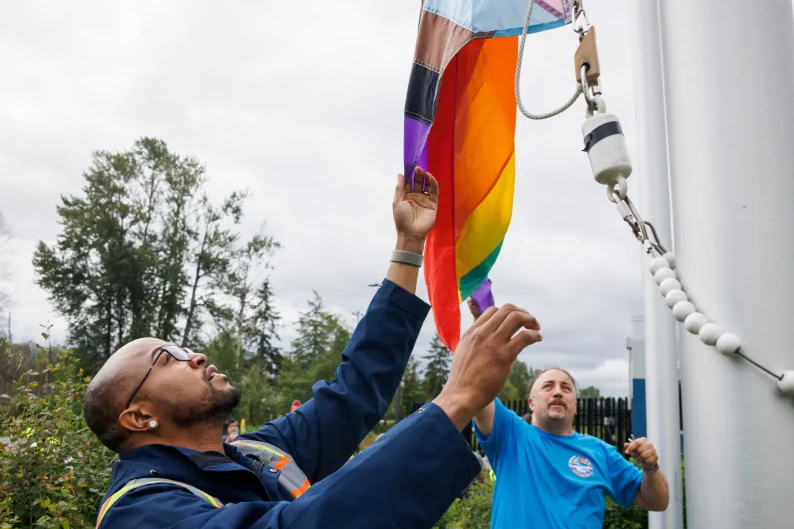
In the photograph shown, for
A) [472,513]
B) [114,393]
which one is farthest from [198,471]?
[472,513]

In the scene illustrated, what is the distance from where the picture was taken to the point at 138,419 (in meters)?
1.92

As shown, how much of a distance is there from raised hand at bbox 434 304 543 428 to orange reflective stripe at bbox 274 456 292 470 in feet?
2.76

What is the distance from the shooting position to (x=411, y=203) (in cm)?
224

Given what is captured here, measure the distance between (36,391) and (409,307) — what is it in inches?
133

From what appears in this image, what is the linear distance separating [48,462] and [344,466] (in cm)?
307

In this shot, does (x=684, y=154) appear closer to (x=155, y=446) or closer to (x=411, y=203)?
(x=411, y=203)

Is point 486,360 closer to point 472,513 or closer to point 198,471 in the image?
point 198,471

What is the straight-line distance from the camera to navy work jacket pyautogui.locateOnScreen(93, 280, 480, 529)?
1.17 meters

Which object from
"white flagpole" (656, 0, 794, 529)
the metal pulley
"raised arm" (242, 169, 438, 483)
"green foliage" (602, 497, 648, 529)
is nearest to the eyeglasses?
"raised arm" (242, 169, 438, 483)

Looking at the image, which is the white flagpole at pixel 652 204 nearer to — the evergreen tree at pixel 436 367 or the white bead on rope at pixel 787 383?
the white bead on rope at pixel 787 383

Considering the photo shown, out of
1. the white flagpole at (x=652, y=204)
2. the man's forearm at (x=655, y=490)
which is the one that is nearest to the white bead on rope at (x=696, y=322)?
the man's forearm at (x=655, y=490)

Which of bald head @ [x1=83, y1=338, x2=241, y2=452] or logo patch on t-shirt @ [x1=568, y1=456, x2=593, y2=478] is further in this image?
logo patch on t-shirt @ [x1=568, y1=456, x2=593, y2=478]

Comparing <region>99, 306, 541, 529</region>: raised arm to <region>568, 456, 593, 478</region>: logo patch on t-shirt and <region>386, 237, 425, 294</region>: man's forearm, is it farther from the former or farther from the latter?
<region>568, 456, 593, 478</region>: logo patch on t-shirt

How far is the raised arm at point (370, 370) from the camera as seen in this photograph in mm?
2082
